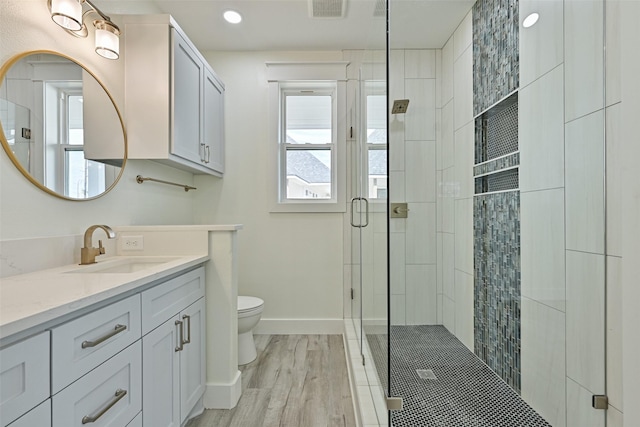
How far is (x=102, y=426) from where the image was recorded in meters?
0.95

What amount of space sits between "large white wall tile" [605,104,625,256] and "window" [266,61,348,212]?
195 centimetres

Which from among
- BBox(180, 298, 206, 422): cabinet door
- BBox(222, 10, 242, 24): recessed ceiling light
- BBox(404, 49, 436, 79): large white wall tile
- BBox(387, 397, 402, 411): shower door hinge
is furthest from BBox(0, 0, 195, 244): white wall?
BBox(404, 49, 436, 79): large white wall tile

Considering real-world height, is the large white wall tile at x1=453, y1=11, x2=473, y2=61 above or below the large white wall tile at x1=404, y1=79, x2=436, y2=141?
above

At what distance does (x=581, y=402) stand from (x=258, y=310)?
1798 mm

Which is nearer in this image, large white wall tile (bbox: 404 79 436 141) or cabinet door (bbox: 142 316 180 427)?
cabinet door (bbox: 142 316 180 427)

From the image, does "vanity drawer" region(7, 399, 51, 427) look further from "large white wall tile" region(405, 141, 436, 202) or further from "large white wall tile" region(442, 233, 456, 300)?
"large white wall tile" region(442, 233, 456, 300)

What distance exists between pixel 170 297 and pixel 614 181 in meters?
1.77

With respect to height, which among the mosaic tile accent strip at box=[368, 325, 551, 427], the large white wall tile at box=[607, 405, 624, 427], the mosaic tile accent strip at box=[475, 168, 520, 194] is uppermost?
the mosaic tile accent strip at box=[475, 168, 520, 194]

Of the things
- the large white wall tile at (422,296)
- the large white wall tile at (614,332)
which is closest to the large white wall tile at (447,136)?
the large white wall tile at (422,296)

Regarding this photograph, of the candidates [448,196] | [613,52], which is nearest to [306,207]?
[448,196]

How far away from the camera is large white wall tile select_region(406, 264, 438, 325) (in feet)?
7.14

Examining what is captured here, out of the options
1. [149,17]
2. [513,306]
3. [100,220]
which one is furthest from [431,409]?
[149,17]

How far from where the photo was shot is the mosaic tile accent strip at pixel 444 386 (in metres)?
1.46

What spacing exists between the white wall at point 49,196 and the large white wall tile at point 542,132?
2222mm
